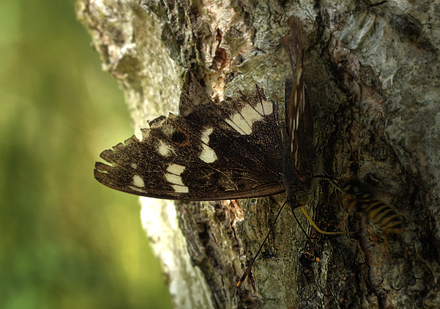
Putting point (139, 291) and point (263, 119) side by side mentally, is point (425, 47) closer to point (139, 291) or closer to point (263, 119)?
point (263, 119)

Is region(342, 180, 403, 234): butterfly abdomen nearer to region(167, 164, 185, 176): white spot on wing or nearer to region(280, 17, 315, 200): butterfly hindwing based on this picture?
region(280, 17, 315, 200): butterfly hindwing

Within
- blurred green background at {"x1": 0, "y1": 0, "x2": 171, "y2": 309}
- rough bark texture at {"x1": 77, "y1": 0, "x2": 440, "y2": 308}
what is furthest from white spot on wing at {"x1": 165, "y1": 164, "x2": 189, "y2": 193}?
blurred green background at {"x1": 0, "y1": 0, "x2": 171, "y2": 309}

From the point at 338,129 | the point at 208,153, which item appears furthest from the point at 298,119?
the point at 208,153

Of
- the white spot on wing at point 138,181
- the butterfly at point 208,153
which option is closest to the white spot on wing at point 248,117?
the butterfly at point 208,153

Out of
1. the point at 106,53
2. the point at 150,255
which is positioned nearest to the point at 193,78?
the point at 106,53

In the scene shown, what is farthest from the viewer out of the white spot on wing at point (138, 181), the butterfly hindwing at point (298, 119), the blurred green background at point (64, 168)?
the blurred green background at point (64, 168)

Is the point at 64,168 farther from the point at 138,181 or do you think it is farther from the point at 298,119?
the point at 298,119

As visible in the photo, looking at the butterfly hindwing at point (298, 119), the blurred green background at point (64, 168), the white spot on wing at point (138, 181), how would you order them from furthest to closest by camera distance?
the blurred green background at point (64, 168), the white spot on wing at point (138, 181), the butterfly hindwing at point (298, 119)

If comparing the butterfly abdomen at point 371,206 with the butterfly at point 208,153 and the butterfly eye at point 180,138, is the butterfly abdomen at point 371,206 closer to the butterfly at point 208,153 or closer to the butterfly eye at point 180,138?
the butterfly at point 208,153
